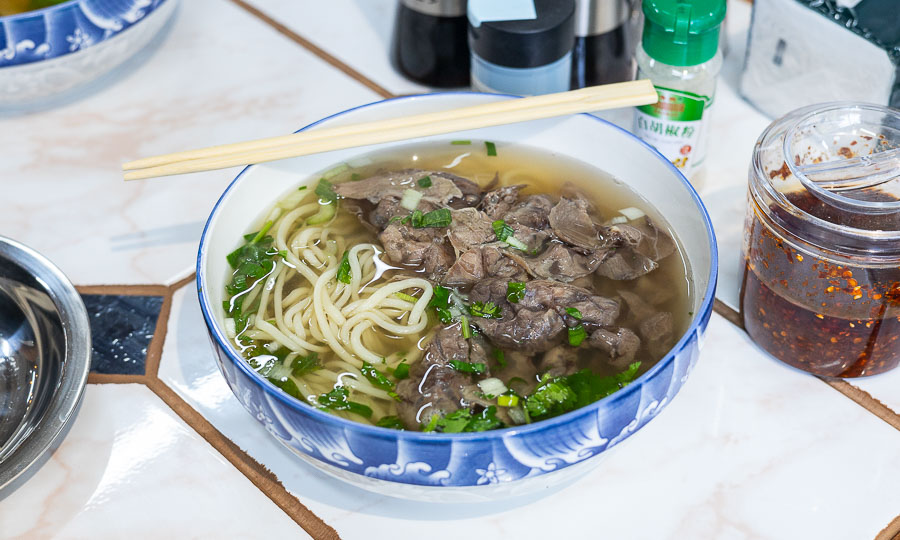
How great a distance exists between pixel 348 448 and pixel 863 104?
103cm

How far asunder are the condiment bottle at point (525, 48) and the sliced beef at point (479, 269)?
448 millimetres

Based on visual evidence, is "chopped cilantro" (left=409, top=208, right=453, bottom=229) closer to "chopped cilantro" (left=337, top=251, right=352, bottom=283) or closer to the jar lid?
"chopped cilantro" (left=337, top=251, right=352, bottom=283)

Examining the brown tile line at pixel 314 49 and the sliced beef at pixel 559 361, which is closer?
the sliced beef at pixel 559 361

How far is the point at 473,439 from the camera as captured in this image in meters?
0.97

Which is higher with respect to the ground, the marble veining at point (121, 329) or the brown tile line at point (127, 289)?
the brown tile line at point (127, 289)

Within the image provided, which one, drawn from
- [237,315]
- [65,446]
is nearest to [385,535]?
[237,315]

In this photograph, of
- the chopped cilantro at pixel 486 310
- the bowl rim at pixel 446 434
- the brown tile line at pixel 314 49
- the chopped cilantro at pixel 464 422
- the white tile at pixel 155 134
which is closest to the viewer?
the bowl rim at pixel 446 434

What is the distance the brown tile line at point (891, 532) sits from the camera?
1.17 m

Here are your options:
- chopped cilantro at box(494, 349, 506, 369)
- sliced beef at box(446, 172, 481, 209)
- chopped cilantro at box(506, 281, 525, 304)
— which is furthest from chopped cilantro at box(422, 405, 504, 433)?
sliced beef at box(446, 172, 481, 209)

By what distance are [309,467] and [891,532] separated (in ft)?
2.71

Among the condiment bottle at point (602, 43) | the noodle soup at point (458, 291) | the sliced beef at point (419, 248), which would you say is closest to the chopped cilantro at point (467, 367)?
the noodle soup at point (458, 291)

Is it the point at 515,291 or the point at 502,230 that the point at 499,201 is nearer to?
the point at 502,230

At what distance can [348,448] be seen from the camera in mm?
1006

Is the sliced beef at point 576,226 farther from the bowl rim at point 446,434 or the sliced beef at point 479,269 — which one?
the bowl rim at point 446,434
